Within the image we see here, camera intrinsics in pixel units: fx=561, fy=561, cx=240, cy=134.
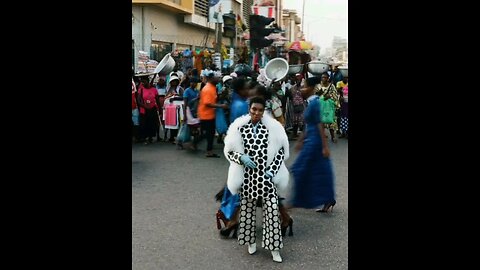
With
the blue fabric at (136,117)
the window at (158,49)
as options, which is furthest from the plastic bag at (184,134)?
the window at (158,49)

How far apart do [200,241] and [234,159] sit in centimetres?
86

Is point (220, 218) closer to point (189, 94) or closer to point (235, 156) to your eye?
point (235, 156)

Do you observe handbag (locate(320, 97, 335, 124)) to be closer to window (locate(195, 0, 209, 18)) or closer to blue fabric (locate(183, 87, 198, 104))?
blue fabric (locate(183, 87, 198, 104))

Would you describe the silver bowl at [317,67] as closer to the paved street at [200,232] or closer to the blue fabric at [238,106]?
the paved street at [200,232]

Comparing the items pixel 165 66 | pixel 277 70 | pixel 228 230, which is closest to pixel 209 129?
pixel 277 70

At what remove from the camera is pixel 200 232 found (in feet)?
15.7

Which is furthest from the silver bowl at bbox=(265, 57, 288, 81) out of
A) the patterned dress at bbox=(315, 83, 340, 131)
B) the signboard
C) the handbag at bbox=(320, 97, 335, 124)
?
the signboard

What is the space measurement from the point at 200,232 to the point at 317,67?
6734 mm

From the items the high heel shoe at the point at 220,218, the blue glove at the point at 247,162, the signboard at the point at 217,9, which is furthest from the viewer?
the signboard at the point at 217,9

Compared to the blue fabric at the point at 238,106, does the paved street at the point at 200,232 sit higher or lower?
lower

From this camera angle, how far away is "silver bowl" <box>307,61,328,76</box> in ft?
35.2

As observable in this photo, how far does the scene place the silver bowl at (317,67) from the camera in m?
10.7
